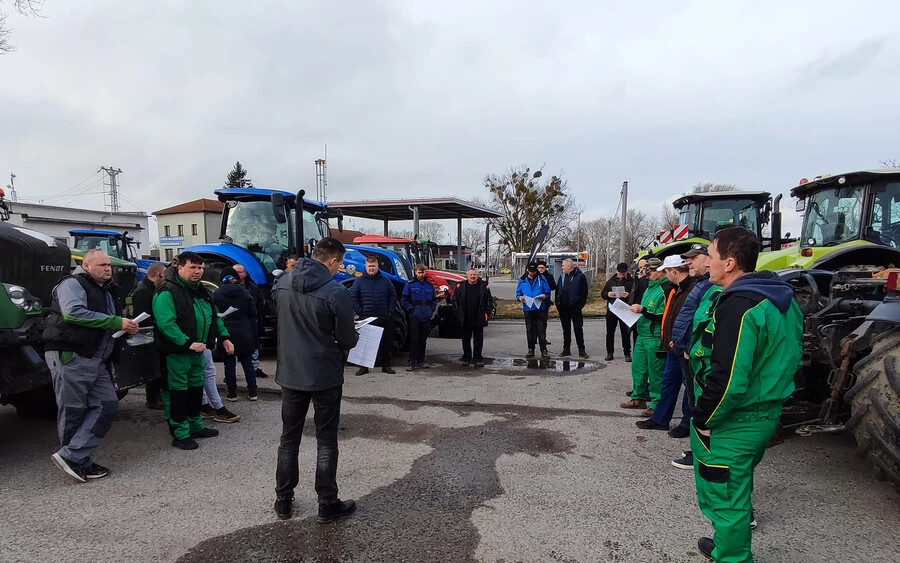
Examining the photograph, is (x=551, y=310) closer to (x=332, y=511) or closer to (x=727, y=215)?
(x=727, y=215)

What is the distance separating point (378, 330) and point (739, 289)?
101 inches

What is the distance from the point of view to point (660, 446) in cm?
456

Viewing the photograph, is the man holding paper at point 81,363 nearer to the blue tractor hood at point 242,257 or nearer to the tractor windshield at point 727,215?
the blue tractor hood at point 242,257

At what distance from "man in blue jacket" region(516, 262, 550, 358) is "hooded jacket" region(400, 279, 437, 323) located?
66.1 inches

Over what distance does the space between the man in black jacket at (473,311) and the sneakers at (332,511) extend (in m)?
5.14

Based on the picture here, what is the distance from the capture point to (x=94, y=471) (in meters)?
3.90

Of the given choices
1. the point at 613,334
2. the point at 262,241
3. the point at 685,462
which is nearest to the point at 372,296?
the point at 262,241

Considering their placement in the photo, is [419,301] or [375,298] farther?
[419,301]

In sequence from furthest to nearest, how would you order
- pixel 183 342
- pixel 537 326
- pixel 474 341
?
pixel 537 326 < pixel 474 341 < pixel 183 342

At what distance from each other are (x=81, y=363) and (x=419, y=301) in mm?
4846

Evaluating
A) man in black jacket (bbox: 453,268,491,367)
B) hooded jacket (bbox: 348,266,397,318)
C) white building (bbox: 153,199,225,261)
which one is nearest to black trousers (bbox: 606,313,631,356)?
man in black jacket (bbox: 453,268,491,367)

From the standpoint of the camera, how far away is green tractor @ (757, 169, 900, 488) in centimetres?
313

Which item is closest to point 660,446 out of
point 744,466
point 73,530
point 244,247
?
point 744,466

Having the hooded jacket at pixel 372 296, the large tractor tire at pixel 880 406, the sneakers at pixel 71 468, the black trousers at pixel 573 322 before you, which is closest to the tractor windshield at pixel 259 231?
the hooded jacket at pixel 372 296
